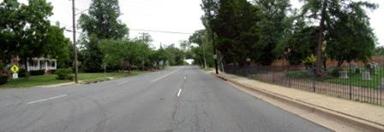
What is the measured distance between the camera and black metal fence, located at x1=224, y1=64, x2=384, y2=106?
60.6ft

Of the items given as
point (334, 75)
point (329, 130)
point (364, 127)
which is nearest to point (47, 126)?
point (329, 130)

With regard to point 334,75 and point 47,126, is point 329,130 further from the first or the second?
point 334,75

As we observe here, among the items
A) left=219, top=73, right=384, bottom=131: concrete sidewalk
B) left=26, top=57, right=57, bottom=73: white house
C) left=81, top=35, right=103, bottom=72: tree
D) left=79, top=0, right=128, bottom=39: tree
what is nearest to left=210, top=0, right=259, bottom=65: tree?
left=219, top=73, right=384, bottom=131: concrete sidewalk

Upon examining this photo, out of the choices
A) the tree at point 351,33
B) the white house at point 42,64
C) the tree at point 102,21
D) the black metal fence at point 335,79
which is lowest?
the black metal fence at point 335,79

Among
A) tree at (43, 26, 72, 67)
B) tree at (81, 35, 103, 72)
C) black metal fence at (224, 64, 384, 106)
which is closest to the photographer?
black metal fence at (224, 64, 384, 106)

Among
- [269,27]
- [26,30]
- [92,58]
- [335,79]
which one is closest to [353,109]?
[335,79]

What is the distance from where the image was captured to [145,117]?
13.3 m

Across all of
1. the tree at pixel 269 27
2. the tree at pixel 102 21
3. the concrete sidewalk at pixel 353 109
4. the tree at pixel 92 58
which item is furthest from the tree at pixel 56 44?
the tree at pixel 102 21

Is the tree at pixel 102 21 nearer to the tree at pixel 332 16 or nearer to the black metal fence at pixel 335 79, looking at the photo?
the black metal fence at pixel 335 79

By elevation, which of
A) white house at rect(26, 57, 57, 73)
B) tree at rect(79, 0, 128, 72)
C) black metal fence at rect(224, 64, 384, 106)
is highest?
tree at rect(79, 0, 128, 72)

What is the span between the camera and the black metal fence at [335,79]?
1847 centimetres

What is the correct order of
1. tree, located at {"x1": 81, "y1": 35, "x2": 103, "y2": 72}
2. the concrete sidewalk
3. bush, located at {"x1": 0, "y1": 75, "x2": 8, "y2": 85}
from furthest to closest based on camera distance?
tree, located at {"x1": 81, "y1": 35, "x2": 103, "y2": 72}, bush, located at {"x1": 0, "y1": 75, "x2": 8, "y2": 85}, the concrete sidewalk

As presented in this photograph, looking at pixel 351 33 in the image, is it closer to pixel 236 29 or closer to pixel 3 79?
pixel 236 29

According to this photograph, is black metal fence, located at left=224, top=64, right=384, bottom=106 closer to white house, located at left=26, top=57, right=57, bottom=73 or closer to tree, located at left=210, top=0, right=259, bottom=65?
tree, located at left=210, top=0, right=259, bottom=65
